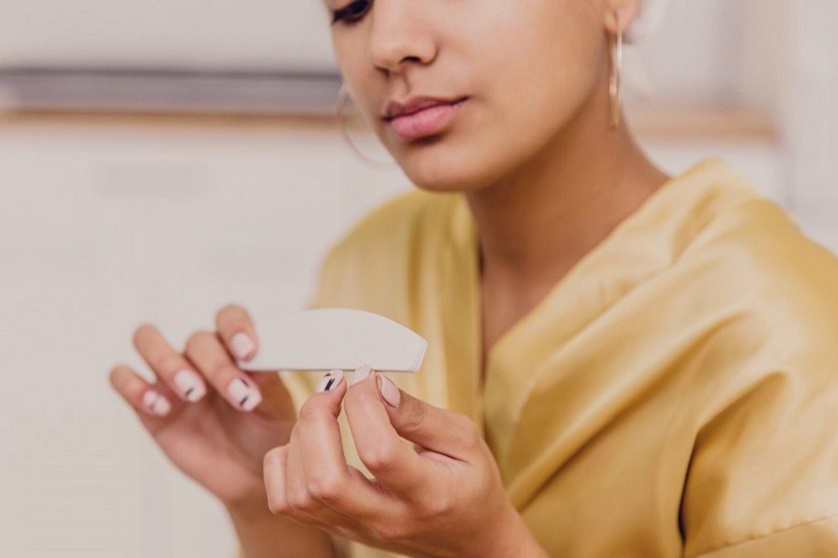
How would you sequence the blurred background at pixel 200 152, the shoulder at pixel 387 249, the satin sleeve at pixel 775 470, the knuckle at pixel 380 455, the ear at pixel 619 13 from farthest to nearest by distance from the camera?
the blurred background at pixel 200 152 < the shoulder at pixel 387 249 < the ear at pixel 619 13 < the satin sleeve at pixel 775 470 < the knuckle at pixel 380 455

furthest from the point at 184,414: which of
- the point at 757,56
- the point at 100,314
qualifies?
the point at 757,56

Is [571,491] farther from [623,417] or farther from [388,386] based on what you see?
[388,386]

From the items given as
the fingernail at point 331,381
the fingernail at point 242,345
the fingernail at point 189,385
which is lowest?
the fingernail at point 331,381

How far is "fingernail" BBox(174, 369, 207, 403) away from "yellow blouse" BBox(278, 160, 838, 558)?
0.42ft

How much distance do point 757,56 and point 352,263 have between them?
1.18 metres

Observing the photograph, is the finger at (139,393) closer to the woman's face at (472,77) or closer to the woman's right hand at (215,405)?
the woman's right hand at (215,405)

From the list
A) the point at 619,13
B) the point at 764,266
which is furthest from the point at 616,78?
the point at 764,266

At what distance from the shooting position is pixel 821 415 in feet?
1.83

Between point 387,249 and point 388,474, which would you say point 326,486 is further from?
point 387,249

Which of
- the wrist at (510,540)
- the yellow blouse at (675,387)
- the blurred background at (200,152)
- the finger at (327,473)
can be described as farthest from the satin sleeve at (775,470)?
the blurred background at (200,152)

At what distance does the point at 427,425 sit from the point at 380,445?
0.13 feet

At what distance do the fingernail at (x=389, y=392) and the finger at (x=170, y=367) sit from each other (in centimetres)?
25

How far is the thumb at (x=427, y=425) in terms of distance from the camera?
46 cm

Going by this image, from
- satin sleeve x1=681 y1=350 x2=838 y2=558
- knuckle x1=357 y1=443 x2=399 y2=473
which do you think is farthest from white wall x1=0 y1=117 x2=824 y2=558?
knuckle x1=357 y1=443 x2=399 y2=473
